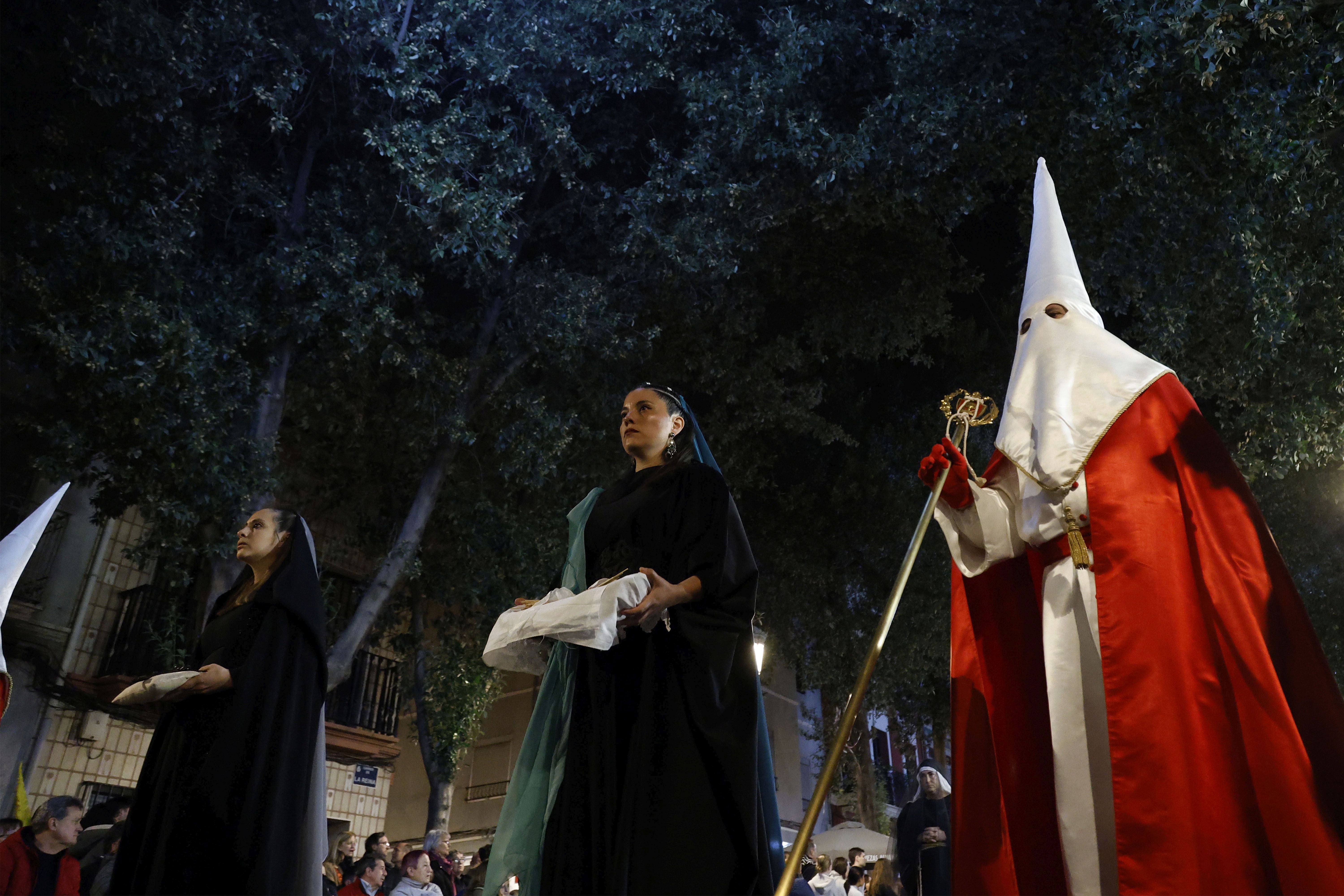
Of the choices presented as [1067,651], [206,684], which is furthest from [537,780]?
[1067,651]

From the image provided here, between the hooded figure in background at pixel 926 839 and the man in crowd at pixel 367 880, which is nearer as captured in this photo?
the hooded figure in background at pixel 926 839

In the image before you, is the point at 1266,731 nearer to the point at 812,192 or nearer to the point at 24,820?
the point at 812,192

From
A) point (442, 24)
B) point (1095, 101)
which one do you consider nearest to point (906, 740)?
point (1095, 101)

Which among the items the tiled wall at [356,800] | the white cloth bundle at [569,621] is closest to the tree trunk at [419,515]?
the tiled wall at [356,800]

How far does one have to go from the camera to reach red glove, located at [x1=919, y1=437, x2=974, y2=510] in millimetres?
3357

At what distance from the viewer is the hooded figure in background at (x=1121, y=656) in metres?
2.48

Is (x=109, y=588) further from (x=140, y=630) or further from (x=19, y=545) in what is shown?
(x=19, y=545)

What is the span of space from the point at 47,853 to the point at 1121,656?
17.8 ft

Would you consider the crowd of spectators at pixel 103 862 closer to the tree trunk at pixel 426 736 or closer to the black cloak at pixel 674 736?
the black cloak at pixel 674 736

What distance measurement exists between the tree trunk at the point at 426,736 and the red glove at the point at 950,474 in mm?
8689

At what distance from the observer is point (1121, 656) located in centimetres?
279

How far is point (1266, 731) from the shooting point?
2484 millimetres

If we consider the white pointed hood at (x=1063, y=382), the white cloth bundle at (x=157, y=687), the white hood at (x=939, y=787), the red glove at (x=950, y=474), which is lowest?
the white cloth bundle at (x=157, y=687)

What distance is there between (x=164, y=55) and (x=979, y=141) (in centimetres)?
643
